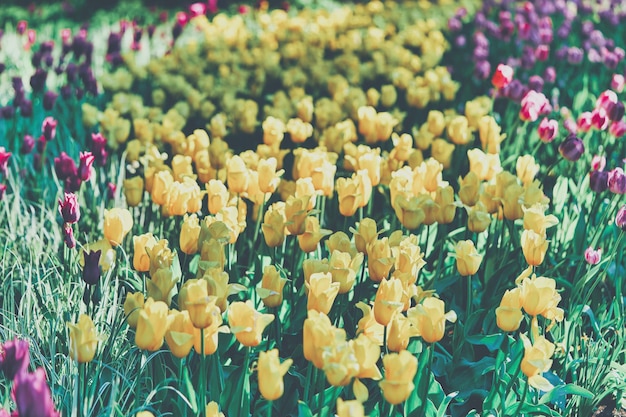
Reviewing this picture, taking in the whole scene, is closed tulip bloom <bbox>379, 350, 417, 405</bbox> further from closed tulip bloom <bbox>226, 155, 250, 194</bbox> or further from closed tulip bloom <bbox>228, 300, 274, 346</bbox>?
closed tulip bloom <bbox>226, 155, 250, 194</bbox>

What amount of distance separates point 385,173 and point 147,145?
4.02 ft

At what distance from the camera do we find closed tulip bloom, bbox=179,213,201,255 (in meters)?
2.45

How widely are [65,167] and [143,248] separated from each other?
80 centimetres

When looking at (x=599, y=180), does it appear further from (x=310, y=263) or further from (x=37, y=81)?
(x=37, y=81)

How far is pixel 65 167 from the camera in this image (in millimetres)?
2914

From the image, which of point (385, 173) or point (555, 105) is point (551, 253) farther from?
point (555, 105)

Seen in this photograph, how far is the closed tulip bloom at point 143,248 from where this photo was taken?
2293 millimetres

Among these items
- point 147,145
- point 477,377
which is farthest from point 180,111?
point 477,377

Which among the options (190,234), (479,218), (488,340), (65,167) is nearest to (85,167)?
(65,167)

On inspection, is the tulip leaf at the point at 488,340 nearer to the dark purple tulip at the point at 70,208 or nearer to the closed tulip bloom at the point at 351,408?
the closed tulip bloom at the point at 351,408

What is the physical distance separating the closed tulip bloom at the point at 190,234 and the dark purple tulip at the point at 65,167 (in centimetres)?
69

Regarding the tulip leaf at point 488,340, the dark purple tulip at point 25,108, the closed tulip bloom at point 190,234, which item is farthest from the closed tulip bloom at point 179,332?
the dark purple tulip at point 25,108

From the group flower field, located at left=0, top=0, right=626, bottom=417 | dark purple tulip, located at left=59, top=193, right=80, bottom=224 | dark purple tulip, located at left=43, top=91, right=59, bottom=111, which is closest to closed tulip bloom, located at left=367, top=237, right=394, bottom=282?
flower field, located at left=0, top=0, right=626, bottom=417

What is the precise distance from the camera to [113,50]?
5.45m
